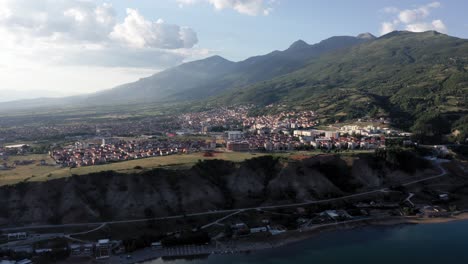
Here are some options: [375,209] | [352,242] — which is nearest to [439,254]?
[352,242]

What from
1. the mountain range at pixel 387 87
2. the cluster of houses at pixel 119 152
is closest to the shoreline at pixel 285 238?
the cluster of houses at pixel 119 152

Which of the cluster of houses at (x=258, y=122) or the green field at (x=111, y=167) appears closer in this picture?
the green field at (x=111, y=167)

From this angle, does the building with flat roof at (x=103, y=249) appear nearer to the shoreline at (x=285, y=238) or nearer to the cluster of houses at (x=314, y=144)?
the shoreline at (x=285, y=238)

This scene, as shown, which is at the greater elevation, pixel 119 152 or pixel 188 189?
pixel 119 152

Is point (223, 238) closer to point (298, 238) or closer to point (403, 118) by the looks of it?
point (298, 238)

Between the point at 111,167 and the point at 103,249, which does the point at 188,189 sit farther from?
the point at 103,249

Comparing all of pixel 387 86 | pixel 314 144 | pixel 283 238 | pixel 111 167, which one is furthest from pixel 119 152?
pixel 387 86
